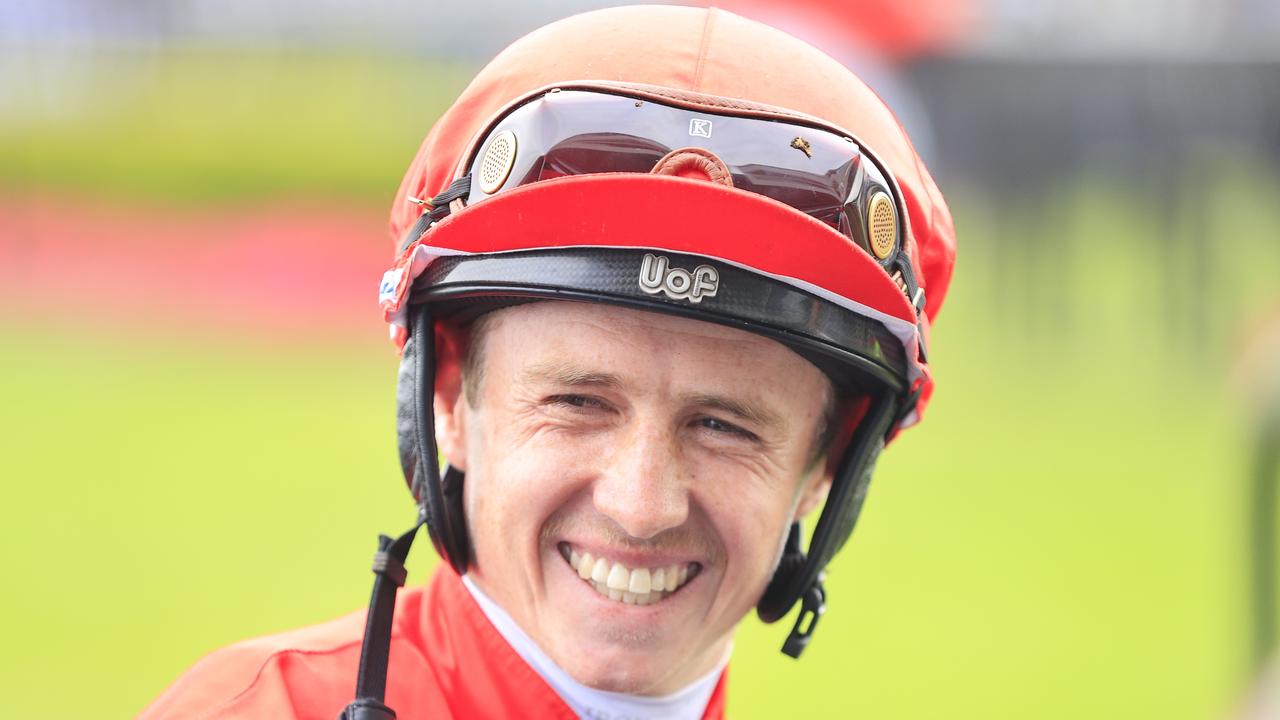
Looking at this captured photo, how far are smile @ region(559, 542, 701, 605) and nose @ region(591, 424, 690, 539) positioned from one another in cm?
7

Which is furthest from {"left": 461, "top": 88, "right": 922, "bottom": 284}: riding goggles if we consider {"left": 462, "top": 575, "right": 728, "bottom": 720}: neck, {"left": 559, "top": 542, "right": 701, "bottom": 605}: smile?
{"left": 462, "top": 575, "right": 728, "bottom": 720}: neck

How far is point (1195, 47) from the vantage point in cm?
Result: 1692

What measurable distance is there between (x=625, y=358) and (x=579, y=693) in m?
0.49

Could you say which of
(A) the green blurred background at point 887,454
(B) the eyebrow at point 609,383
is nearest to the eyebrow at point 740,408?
(B) the eyebrow at point 609,383

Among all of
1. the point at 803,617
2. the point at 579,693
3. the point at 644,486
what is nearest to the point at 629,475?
the point at 644,486

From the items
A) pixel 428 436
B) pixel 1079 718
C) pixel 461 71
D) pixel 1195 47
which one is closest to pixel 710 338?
pixel 428 436

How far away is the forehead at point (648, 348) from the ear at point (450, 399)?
206 millimetres

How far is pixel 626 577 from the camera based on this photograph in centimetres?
205

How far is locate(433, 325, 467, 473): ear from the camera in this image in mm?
2273

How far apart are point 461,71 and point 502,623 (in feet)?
62.9

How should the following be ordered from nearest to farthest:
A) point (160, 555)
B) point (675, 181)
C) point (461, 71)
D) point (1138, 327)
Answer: point (675, 181)
point (160, 555)
point (1138, 327)
point (461, 71)

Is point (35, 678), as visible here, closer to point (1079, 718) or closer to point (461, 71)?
point (1079, 718)

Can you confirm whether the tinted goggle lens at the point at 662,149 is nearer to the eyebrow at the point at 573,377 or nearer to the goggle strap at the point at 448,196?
the goggle strap at the point at 448,196

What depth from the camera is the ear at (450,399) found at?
227 cm
